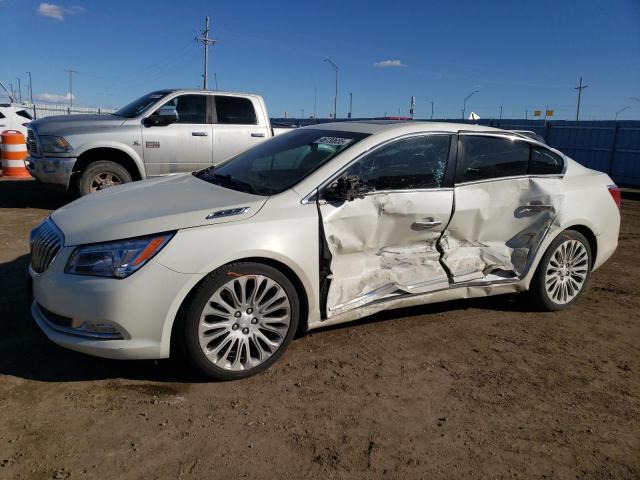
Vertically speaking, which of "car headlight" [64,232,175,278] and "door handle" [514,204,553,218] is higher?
"door handle" [514,204,553,218]

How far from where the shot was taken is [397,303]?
12.9ft

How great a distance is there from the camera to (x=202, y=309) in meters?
3.16

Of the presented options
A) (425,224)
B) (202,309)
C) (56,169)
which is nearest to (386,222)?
(425,224)

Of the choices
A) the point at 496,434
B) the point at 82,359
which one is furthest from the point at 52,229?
the point at 496,434

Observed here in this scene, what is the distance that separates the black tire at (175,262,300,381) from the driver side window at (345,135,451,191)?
3.06ft

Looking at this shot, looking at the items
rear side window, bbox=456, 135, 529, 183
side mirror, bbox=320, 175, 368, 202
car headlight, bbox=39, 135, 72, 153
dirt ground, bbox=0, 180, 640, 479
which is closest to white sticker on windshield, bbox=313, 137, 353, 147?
side mirror, bbox=320, 175, 368, 202

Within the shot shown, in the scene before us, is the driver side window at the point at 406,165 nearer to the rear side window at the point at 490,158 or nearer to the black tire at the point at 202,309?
the rear side window at the point at 490,158

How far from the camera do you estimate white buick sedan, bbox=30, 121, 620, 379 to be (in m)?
3.08

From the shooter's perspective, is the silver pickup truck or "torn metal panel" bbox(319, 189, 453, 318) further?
the silver pickup truck

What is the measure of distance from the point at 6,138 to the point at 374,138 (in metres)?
11.0

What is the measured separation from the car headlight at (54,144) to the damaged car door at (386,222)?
19.4 ft

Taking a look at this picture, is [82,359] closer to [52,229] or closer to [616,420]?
[52,229]

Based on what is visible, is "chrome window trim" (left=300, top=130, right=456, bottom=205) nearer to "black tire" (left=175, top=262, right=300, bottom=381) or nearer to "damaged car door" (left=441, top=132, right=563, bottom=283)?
"damaged car door" (left=441, top=132, right=563, bottom=283)

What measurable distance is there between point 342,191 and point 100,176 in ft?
19.2
